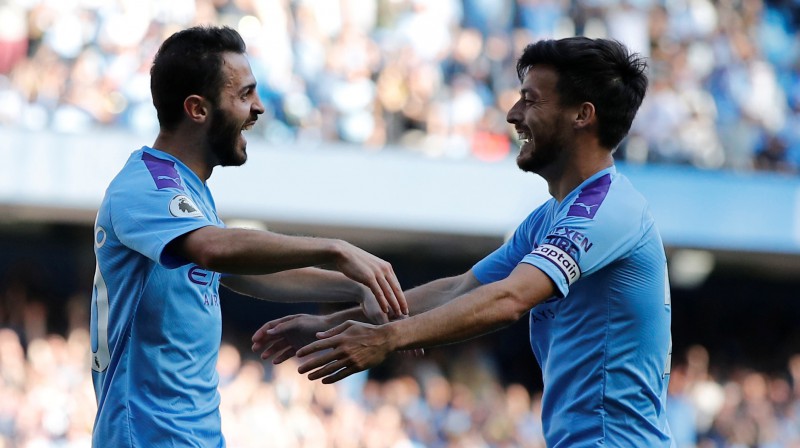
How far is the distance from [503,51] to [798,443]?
6.23 meters

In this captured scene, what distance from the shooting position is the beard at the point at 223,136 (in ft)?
16.5

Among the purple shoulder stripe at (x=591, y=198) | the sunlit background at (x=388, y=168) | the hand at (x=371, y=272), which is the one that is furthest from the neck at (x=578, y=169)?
the sunlit background at (x=388, y=168)

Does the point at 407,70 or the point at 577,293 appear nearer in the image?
the point at 577,293

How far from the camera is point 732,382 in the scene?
54.3 ft

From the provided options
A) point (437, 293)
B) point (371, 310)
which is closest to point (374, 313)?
point (371, 310)

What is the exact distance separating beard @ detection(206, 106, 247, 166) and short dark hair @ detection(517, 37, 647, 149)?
1.32 meters

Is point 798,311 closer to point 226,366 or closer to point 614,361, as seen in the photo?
point 226,366

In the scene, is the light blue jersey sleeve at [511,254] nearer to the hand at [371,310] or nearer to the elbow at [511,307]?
the hand at [371,310]

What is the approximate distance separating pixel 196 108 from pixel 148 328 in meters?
0.92

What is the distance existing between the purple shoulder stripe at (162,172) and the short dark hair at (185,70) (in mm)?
227

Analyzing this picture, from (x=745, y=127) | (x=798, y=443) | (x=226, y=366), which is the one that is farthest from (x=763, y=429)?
(x=226, y=366)

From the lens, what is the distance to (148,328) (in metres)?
4.65

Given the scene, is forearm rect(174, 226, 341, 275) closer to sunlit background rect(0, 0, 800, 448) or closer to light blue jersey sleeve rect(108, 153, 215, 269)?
light blue jersey sleeve rect(108, 153, 215, 269)

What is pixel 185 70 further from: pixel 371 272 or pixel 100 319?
pixel 371 272
